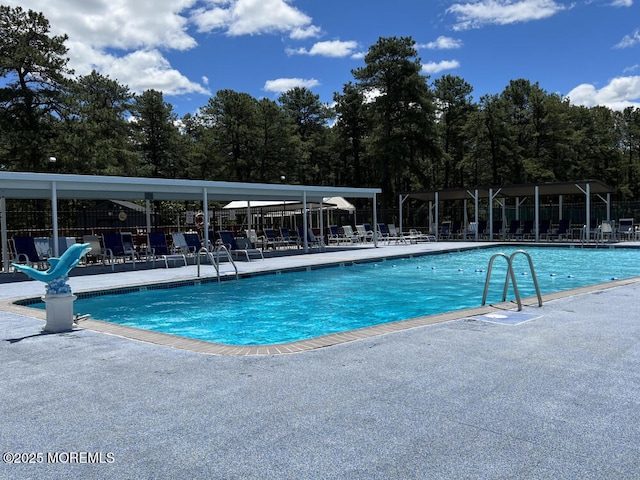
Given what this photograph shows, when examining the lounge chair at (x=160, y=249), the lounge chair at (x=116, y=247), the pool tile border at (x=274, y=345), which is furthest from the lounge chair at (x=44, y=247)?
the pool tile border at (x=274, y=345)

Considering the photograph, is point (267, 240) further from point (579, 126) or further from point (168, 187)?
point (579, 126)

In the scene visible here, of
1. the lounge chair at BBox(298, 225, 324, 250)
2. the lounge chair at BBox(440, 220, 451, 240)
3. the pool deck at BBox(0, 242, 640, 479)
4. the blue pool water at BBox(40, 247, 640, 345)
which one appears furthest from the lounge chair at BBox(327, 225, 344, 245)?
the pool deck at BBox(0, 242, 640, 479)

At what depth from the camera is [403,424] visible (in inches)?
117

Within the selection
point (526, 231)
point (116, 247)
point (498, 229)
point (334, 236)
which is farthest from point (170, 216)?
point (526, 231)

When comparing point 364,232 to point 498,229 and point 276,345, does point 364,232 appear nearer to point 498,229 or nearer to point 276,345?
point 498,229

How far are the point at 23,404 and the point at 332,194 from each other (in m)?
16.9

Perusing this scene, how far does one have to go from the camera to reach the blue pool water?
780cm

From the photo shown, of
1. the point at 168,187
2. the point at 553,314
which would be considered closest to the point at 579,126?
the point at 168,187

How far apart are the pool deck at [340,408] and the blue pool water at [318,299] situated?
2666 millimetres

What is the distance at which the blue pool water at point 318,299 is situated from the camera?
307 inches

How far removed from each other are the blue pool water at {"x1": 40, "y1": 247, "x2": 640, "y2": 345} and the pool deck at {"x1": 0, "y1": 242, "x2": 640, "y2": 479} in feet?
8.75

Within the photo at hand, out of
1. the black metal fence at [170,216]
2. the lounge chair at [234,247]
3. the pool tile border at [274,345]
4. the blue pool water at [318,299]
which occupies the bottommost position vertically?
the blue pool water at [318,299]

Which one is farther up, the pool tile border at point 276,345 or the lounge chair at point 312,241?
the lounge chair at point 312,241

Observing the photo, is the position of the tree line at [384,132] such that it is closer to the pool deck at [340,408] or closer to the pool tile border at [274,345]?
the pool tile border at [274,345]
